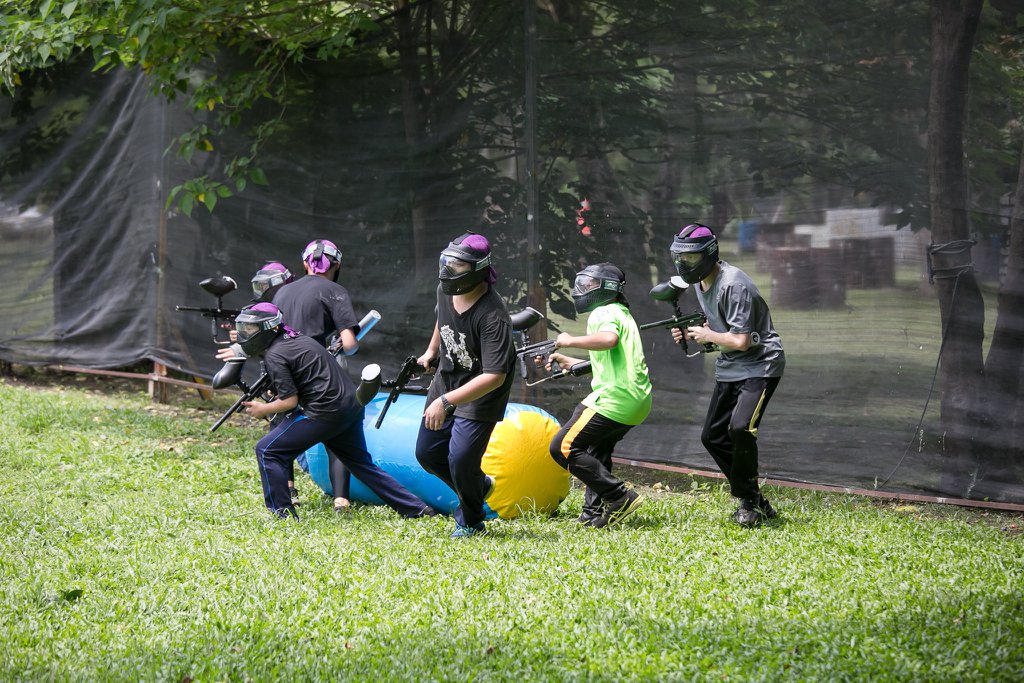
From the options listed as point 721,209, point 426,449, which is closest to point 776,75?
point 721,209

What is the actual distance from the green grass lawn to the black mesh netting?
711 millimetres

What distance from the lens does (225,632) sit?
4348mm

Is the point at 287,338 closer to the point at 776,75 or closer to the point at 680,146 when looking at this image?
the point at 680,146

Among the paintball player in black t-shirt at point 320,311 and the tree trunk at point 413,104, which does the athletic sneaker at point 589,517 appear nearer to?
the paintball player in black t-shirt at point 320,311

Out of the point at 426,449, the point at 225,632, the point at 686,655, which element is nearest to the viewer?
the point at 686,655

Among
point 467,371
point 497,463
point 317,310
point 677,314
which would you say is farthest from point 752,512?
point 317,310

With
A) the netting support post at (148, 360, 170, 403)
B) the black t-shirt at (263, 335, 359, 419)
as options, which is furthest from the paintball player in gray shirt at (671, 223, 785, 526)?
the netting support post at (148, 360, 170, 403)

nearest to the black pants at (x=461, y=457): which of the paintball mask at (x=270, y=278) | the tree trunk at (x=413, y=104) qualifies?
the paintball mask at (x=270, y=278)

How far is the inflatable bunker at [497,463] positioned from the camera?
6395 millimetres

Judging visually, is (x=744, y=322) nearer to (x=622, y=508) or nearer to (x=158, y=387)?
(x=622, y=508)

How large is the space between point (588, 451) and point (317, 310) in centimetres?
229

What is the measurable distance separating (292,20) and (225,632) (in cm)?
682

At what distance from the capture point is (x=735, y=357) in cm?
606

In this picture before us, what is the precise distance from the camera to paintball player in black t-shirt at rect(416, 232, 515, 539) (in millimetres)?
5559
